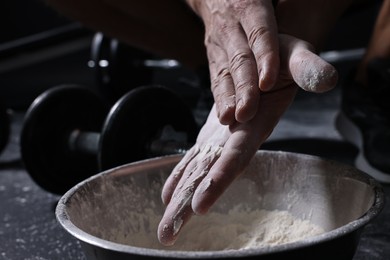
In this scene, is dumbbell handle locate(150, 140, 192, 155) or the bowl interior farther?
dumbbell handle locate(150, 140, 192, 155)

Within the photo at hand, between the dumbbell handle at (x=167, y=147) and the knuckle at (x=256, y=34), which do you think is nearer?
the knuckle at (x=256, y=34)

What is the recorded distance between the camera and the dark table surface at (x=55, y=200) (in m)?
0.87

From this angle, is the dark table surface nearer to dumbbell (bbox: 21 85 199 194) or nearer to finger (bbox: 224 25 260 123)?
dumbbell (bbox: 21 85 199 194)

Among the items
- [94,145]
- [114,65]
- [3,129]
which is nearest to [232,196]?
[94,145]

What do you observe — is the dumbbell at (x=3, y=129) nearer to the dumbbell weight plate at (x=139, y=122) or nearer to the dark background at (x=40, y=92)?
the dark background at (x=40, y=92)

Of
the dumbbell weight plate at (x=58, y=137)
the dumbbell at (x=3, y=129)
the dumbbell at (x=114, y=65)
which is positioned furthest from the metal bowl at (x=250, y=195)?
the dumbbell at (x=114, y=65)

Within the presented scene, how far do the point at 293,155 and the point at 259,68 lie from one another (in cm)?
13

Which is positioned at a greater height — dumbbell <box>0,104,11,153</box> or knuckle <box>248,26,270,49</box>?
knuckle <box>248,26,270,49</box>

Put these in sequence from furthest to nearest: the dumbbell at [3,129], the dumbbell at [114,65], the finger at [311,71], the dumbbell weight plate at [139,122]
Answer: the dumbbell at [114,65] → the dumbbell at [3,129] → the dumbbell weight plate at [139,122] → the finger at [311,71]

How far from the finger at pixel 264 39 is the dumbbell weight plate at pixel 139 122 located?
29 centimetres

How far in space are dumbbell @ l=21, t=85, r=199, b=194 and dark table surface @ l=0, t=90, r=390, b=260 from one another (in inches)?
2.5

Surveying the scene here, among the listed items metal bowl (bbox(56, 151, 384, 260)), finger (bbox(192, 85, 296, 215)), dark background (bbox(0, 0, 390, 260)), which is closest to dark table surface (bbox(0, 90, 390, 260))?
dark background (bbox(0, 0, 390, 260))

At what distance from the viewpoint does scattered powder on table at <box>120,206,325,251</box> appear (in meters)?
0.73

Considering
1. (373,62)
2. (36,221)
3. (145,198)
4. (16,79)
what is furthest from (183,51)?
(16,79)
